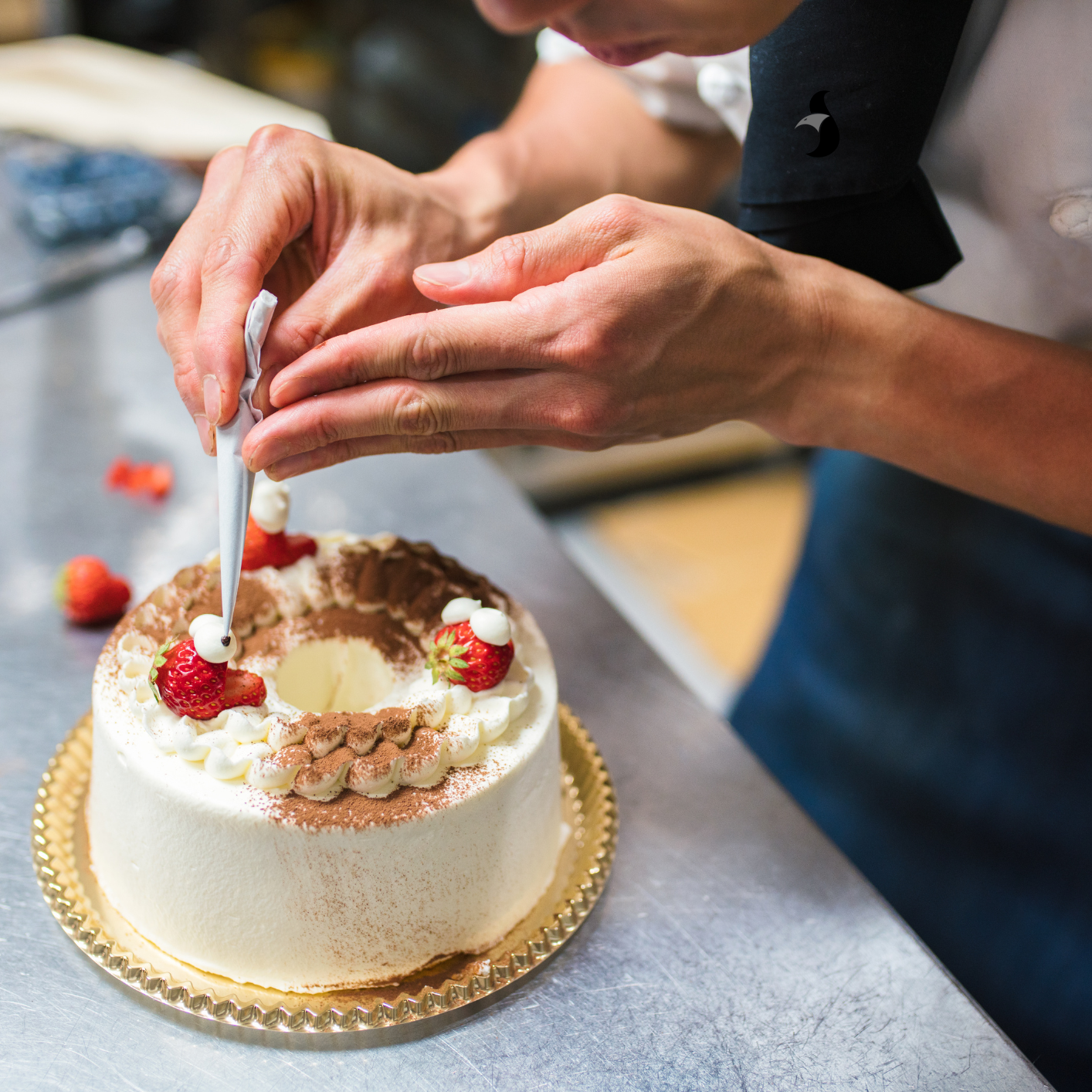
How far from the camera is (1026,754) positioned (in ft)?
5.77

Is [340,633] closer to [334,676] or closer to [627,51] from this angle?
[334,676]

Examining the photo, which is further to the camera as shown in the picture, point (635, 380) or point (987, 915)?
point (987, 915)

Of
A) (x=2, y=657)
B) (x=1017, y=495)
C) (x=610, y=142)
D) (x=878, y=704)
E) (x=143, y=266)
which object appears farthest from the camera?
(x=143, y=266)

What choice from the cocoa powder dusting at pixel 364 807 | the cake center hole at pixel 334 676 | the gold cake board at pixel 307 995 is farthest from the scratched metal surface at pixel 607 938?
the cake center hole at pixel 334 676

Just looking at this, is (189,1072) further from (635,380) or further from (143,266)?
(143,266)

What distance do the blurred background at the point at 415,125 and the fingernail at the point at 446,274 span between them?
6.08 ft

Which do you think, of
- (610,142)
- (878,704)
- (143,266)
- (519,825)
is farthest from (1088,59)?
(143,266)

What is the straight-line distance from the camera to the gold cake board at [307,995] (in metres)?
1.09

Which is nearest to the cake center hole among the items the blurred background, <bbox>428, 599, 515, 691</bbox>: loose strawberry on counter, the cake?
the cake

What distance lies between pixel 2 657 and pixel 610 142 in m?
1.19

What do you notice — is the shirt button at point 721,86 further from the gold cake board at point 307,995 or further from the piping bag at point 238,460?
the gold cake board at point 307,995

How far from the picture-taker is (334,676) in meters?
1.34

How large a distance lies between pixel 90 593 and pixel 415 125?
316 cm

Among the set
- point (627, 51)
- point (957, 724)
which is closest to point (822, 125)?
point (627, 51)
